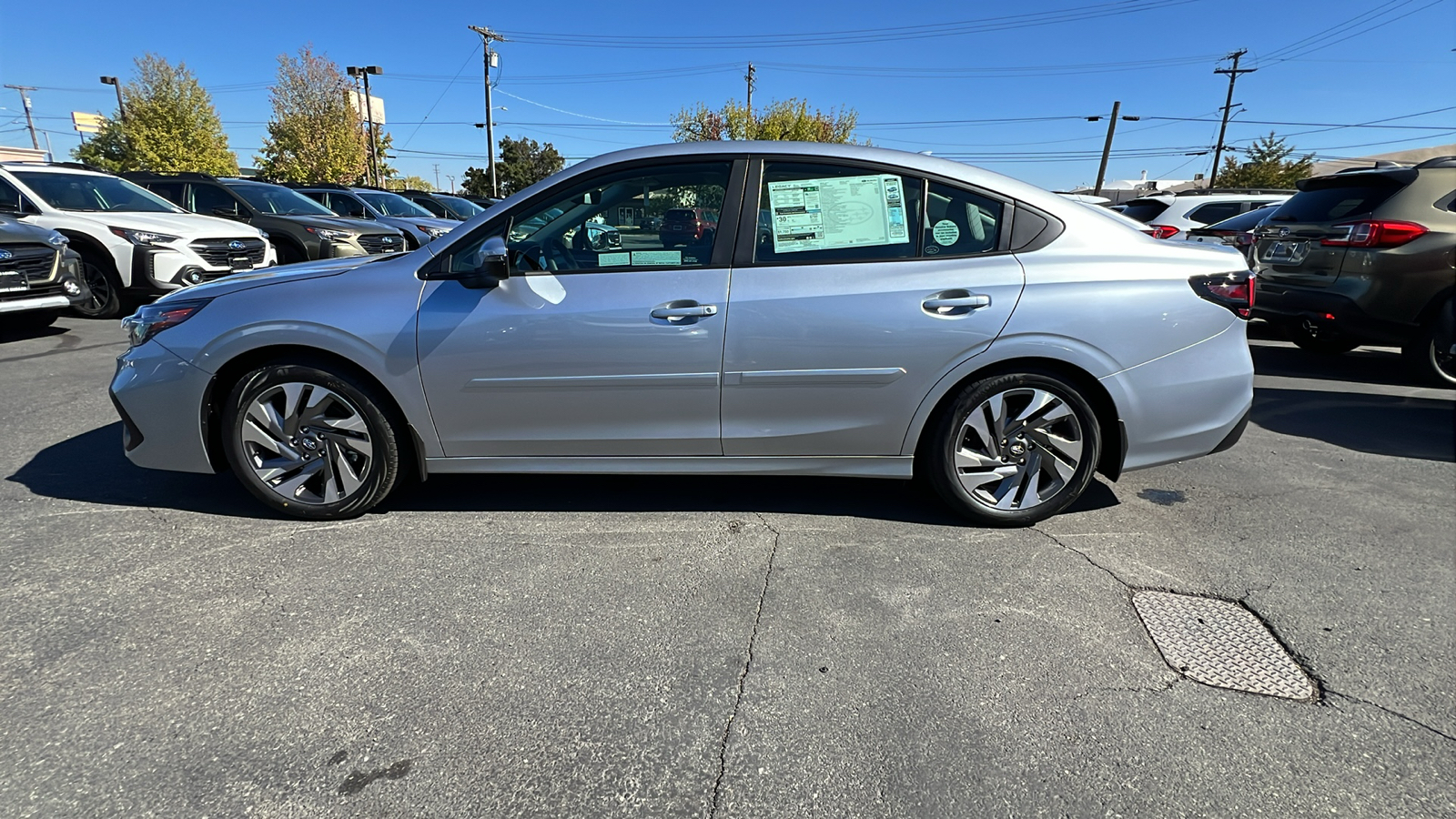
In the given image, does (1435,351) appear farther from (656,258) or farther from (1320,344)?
(656,258)

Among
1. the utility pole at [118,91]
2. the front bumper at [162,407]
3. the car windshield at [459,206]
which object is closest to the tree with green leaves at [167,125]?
the utility pole at [118,91]

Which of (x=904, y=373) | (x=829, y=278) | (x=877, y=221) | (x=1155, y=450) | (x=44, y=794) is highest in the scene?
(x=877, y=221)

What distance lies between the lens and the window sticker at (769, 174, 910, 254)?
321cm

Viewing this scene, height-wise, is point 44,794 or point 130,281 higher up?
point 130,281

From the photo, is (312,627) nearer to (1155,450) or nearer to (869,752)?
(869,752)

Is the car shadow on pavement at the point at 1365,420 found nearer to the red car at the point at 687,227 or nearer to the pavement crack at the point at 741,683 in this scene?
the pavement crack at the point at 741,683

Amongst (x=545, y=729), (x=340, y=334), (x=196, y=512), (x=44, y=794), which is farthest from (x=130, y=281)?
(x=545, y=729)

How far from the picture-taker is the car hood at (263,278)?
3348mm

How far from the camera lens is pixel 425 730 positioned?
210cm

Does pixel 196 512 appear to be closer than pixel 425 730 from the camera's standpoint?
No

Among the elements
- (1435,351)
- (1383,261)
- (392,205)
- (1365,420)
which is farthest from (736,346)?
(392,205)

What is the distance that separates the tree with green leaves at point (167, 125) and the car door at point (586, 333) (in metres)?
41.1

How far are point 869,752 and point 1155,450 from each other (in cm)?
211

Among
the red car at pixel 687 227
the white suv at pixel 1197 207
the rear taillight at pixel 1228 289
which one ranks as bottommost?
the rear taillight at pixel 1228 289
